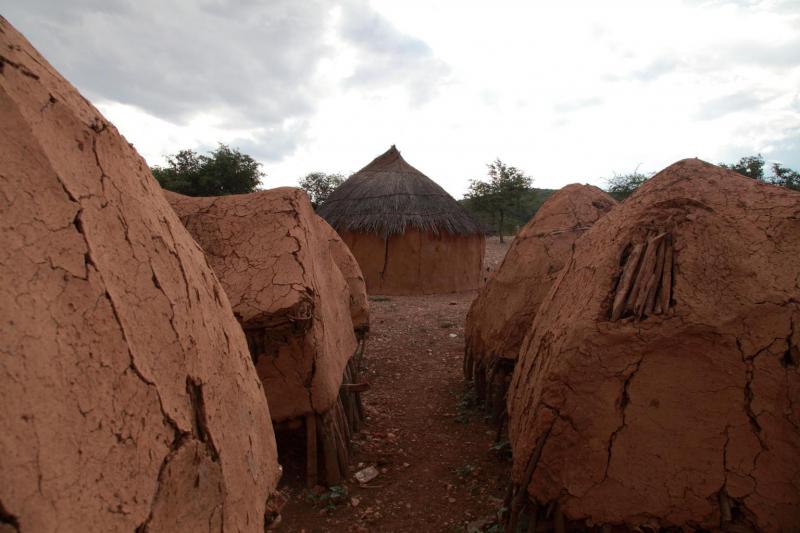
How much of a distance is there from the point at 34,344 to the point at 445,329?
24.3 feet

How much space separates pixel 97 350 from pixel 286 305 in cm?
193

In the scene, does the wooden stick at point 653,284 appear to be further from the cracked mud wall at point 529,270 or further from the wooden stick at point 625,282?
the cracked mud wall at point 529,270

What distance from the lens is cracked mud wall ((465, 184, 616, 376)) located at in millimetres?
4188

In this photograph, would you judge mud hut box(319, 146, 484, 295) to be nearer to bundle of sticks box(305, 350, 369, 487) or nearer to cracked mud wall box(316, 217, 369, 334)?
cracked mud wall box(316, 217, 369, 334)

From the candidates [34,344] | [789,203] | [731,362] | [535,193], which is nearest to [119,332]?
[34,344]

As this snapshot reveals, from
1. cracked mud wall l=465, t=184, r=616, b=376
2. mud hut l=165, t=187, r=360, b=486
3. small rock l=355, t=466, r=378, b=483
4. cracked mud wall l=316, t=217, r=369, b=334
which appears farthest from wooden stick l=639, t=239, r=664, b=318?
cracked mud wall l=316, t=217, r=369, b=334

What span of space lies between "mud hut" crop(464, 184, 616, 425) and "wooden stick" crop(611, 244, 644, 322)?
1545 mm

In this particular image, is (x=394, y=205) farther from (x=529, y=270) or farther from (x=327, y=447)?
(x=327, y=447)

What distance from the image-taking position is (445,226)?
12906 mm

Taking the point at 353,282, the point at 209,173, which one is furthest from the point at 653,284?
the point at 209,173

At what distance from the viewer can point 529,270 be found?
14.1 ft

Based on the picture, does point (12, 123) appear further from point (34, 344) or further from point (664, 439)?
point (664, 439)

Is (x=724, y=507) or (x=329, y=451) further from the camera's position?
(x=329, y=451)

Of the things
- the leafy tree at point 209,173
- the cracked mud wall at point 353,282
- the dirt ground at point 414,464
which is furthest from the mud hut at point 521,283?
the leafy tree at point 209,173
